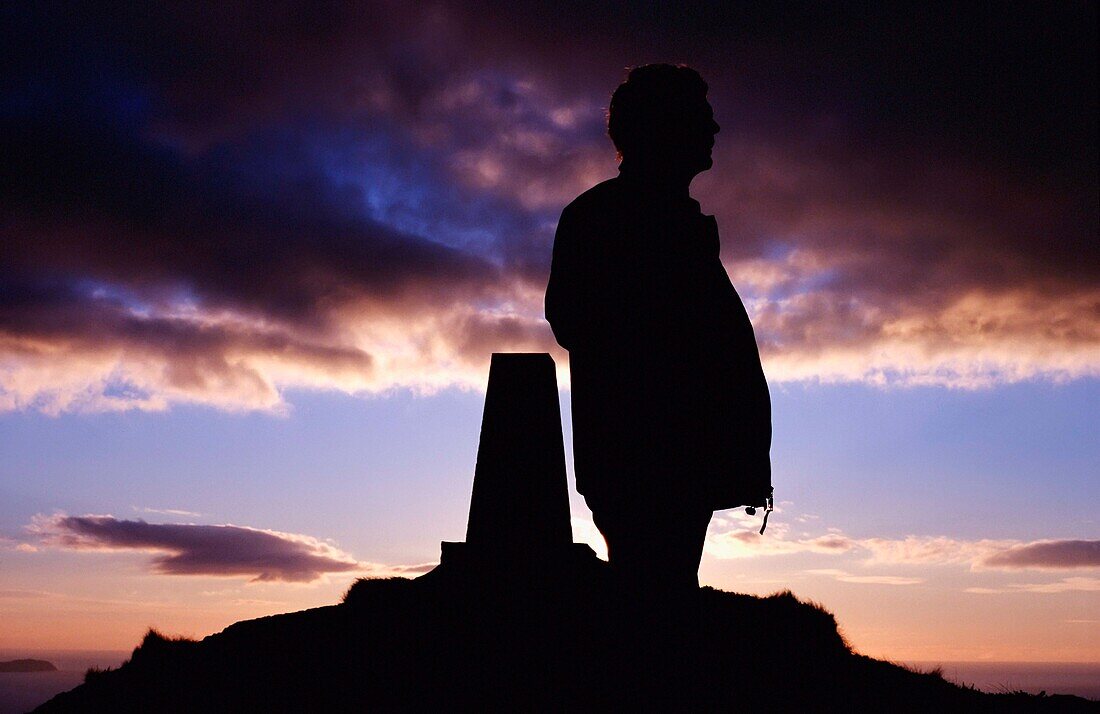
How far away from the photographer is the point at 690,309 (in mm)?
4926

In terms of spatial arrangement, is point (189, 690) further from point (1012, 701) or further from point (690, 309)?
point (1012, 701)

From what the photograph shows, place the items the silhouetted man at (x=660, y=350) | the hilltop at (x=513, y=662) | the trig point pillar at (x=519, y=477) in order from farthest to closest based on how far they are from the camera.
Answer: the trig point pillar at (x=519, y=477)
the hilltop at (x=513, y=662)
the silhouetted man at (x=660, y=350)

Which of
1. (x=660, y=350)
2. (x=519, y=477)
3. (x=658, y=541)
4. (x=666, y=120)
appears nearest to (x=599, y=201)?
(x=666, y=120)

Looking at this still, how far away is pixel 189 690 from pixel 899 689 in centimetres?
618

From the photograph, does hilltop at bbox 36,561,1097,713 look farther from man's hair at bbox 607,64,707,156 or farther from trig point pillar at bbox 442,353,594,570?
man's hair at bbox 607,64,707,156

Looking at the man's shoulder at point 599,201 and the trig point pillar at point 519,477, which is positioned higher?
the man's shoulder at point 599,201

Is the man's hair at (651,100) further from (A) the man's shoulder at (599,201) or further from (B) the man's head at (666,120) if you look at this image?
(A) the man's shoulder at (599,201)

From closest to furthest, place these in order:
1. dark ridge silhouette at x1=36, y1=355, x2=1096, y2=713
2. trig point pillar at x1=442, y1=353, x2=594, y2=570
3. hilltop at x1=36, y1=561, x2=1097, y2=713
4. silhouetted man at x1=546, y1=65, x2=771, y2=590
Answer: silhouetted man at x1=546, y1=65, x2=771, y2=590 < hilltop at x1=36, y1=561, x2=1097, y2=713 < dark ridge silhouette at x1=36, y1=355, x2=1096, y2=713 < trig point pillar at x1=442, y1=353, x2=594, y2=570

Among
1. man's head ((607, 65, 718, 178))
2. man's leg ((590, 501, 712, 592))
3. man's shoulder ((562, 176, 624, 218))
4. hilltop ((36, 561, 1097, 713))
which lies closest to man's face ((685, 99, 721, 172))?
man's head ((607, 65, 718, 178))

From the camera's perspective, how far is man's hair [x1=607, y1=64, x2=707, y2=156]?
4973 mm

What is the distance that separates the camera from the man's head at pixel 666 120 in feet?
16.3

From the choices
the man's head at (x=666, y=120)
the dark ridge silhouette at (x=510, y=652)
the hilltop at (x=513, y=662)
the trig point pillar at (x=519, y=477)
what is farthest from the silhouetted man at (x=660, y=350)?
the trig point pillar at (x=519, y=477)

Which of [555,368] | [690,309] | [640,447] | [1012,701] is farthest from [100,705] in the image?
[1012,701]

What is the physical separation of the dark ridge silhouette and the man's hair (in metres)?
2.64
